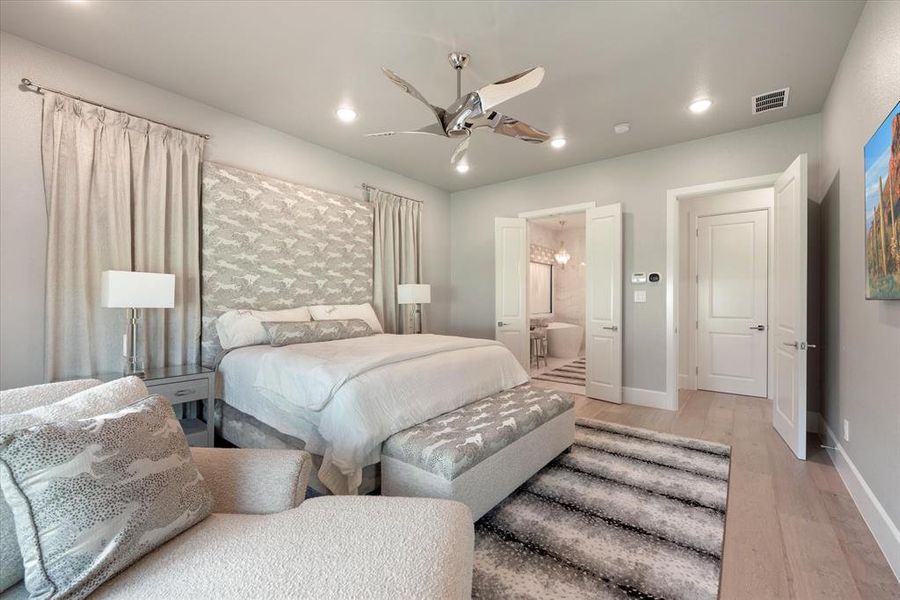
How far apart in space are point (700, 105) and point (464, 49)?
2047mm

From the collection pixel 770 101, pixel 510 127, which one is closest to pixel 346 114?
pixel 510 127

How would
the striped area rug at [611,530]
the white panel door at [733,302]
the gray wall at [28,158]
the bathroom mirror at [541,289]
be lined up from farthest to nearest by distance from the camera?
the bathroom mirror at [541,289] < the white panel door at [733,302] < the gray wall at [28,158] < the striped area rug at [611,530]

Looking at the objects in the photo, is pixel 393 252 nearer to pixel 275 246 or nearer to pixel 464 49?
pixel 275 246

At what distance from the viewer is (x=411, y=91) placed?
2086mm

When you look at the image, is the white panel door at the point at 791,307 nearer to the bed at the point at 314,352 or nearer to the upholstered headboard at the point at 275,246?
the bed at the point at 314,352

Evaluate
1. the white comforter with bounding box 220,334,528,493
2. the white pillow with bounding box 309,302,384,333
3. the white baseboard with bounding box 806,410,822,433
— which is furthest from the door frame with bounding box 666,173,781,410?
the white pillow with bounding box 309,302,384,333

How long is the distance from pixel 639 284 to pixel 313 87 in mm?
3643

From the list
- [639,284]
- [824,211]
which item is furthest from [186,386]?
[824,211]

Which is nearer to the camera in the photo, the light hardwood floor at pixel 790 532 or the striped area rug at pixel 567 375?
the light hardwood floor at pixel 790 532

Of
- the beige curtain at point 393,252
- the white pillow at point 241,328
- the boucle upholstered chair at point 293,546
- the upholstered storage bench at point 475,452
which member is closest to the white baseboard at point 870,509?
the upholstered storage bench at point 475,452

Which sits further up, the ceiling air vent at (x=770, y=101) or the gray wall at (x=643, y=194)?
the ceiling air vent at (x=770, y=101)

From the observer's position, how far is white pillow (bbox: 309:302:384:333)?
3.74 m

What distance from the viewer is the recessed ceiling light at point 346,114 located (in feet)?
10.4

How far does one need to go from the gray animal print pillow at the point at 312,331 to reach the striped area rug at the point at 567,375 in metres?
2.91
